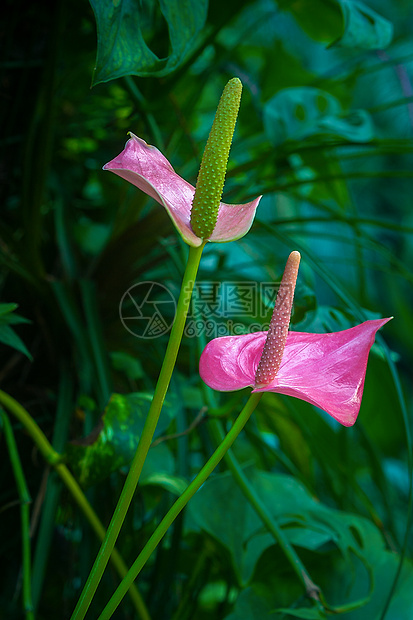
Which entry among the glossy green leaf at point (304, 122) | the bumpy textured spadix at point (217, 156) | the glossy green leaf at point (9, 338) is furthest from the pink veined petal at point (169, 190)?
the glossy green leaf at point (304, 122)

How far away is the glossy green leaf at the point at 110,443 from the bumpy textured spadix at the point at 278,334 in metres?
0.12

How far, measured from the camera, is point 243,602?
31 cm

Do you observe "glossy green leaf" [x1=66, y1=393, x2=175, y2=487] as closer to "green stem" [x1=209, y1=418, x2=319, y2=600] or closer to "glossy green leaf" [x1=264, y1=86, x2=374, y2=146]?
"green stem" [x1=209, y1=418, x2=319, y2=600]

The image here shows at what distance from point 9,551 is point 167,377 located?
0.91ft

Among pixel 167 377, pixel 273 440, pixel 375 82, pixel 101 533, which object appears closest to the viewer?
pixel 167 377

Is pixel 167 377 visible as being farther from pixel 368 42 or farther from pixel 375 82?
pixel 375 82

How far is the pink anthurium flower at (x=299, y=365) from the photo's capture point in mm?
167

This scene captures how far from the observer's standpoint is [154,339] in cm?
44

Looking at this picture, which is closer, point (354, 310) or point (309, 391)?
point (309, 391)

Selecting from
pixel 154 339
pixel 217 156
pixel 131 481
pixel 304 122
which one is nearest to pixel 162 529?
pixel 131 481

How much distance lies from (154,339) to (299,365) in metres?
0.26

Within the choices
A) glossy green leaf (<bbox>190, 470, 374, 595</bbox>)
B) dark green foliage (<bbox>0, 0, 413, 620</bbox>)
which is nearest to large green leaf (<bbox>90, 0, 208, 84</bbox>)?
dark green foliage (<bbox>0, 0, 413, 620</bbox>)

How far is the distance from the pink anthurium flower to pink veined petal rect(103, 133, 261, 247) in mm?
24

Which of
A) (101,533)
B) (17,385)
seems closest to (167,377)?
(101,533)
